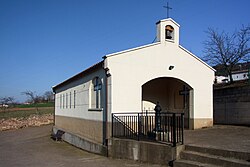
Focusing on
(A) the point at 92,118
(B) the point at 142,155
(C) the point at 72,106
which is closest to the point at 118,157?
(B) the point at 142,155

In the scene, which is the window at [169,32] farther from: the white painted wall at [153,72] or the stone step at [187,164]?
the stone step at [187,164]

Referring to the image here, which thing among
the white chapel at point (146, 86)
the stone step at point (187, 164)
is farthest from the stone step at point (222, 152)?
the white chapel at point (146, 86)

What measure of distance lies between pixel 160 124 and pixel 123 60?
10.7 feet

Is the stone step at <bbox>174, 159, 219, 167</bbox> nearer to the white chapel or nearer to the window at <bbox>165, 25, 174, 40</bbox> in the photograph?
the white chapel

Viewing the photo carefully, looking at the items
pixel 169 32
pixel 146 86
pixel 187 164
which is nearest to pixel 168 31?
pixel 169 32

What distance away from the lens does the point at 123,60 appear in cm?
1177

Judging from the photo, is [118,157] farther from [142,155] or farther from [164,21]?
[164,21]

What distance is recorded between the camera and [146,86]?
1529 cm

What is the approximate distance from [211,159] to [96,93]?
7253mm

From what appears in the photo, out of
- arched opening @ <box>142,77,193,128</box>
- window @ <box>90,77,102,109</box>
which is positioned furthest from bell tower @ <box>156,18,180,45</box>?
window @ <box>90,77,102,109</box>

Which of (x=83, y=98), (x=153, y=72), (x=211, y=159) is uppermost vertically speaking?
(x=153, y=72)

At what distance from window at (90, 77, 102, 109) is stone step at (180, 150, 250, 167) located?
566cm

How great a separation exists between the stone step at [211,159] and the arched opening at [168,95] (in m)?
6.04

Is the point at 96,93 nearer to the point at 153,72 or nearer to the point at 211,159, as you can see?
the point at 153,72
